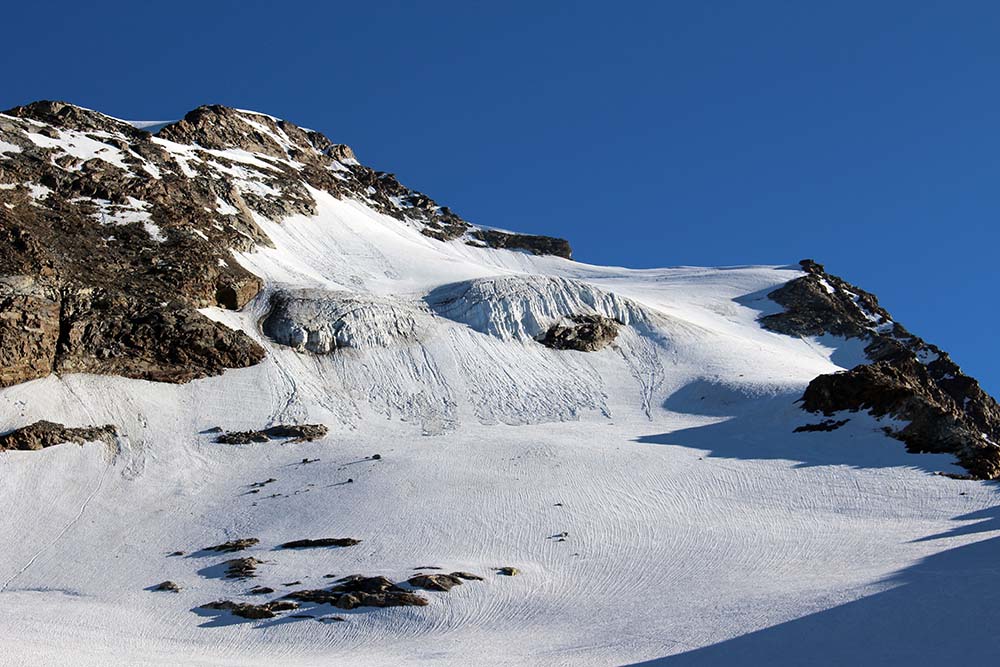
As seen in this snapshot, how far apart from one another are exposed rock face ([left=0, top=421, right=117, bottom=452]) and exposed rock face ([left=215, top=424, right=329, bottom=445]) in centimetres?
434

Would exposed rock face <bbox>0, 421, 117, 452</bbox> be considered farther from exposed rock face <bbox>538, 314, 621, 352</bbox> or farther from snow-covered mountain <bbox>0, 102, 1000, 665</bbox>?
exposed rock face <bbox>538, 314, 621, 352</bbox>

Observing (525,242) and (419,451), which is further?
(525,242)

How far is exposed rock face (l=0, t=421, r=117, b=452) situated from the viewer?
36469mm

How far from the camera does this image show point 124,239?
1987 inches

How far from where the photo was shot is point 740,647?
19.1 meters

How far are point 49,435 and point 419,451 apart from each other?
1397 cm

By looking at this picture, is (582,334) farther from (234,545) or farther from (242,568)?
(242,568)

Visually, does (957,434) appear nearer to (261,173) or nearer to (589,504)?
(589,504)

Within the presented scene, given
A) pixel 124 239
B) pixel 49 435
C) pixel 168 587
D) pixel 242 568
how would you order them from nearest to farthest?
pixel 168 587 → pixel 242 568 → pixel 49 435 → pixel 124 239

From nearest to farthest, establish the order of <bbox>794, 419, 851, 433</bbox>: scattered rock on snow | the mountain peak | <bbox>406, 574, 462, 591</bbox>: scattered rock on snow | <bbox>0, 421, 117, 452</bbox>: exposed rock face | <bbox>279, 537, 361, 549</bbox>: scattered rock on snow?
<bbox>406, 574, 462, 591</bbox>: scattered rock on snow < <bbox>279, 537, 361, 549</bbox>: scattered rock on snow < <bbox>0, 421, 117, 452</bbox>: exposed rock face < <bbox>794, 419, 851, 433</bbox>: scattered rock on snow < the mountain peak

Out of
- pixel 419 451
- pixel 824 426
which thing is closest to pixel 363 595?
pixel 419 451

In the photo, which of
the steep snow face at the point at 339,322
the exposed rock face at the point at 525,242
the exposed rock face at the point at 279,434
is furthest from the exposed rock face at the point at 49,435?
the exposed rock face at the point at 525,242

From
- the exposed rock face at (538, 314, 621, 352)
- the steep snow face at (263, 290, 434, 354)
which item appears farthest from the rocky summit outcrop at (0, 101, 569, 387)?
the exposed rock face at (538, 314, 621, 352)

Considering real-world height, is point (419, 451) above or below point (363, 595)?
above
